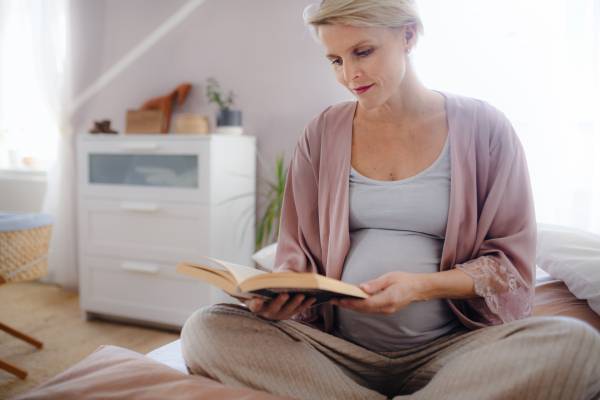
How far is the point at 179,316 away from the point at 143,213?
21.8 inches

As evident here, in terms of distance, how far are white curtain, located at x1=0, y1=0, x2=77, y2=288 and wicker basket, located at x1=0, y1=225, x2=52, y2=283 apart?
2.99ft

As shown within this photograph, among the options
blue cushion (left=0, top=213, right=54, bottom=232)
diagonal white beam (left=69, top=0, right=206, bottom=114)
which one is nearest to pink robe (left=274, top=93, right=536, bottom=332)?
blue cushion (left=0, top=213, right=54, bottom=232)

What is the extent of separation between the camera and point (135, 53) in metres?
2.73

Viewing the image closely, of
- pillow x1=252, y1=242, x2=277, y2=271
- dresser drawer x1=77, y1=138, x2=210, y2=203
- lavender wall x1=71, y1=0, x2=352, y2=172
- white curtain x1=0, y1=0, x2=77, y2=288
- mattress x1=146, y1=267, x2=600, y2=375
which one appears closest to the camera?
mattress x1=146, y1=267, x2=600, y2=375

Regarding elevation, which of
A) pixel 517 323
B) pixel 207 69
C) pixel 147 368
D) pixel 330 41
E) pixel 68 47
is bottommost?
pixel 147 368

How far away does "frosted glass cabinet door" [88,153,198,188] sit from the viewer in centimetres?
212

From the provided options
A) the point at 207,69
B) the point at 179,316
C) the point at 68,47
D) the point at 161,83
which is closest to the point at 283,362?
the point at 179,316

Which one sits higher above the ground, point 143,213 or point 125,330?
point 143,213

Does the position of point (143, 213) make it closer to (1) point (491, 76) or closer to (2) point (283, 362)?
(2) point (283, 362)

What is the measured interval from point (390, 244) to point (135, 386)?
59 centimetres

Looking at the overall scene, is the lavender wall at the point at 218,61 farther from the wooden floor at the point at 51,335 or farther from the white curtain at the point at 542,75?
the wooden floor at the point at 51,335

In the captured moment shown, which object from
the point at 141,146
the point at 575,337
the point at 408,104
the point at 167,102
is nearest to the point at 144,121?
the point at 167,102

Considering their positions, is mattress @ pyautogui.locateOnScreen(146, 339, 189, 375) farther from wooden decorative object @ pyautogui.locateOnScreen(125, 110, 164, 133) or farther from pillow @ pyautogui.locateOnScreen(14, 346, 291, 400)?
wooden decorative object @ pyautogui.locateOnScreen(125, 110, 164, 133)

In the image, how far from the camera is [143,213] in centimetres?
220
